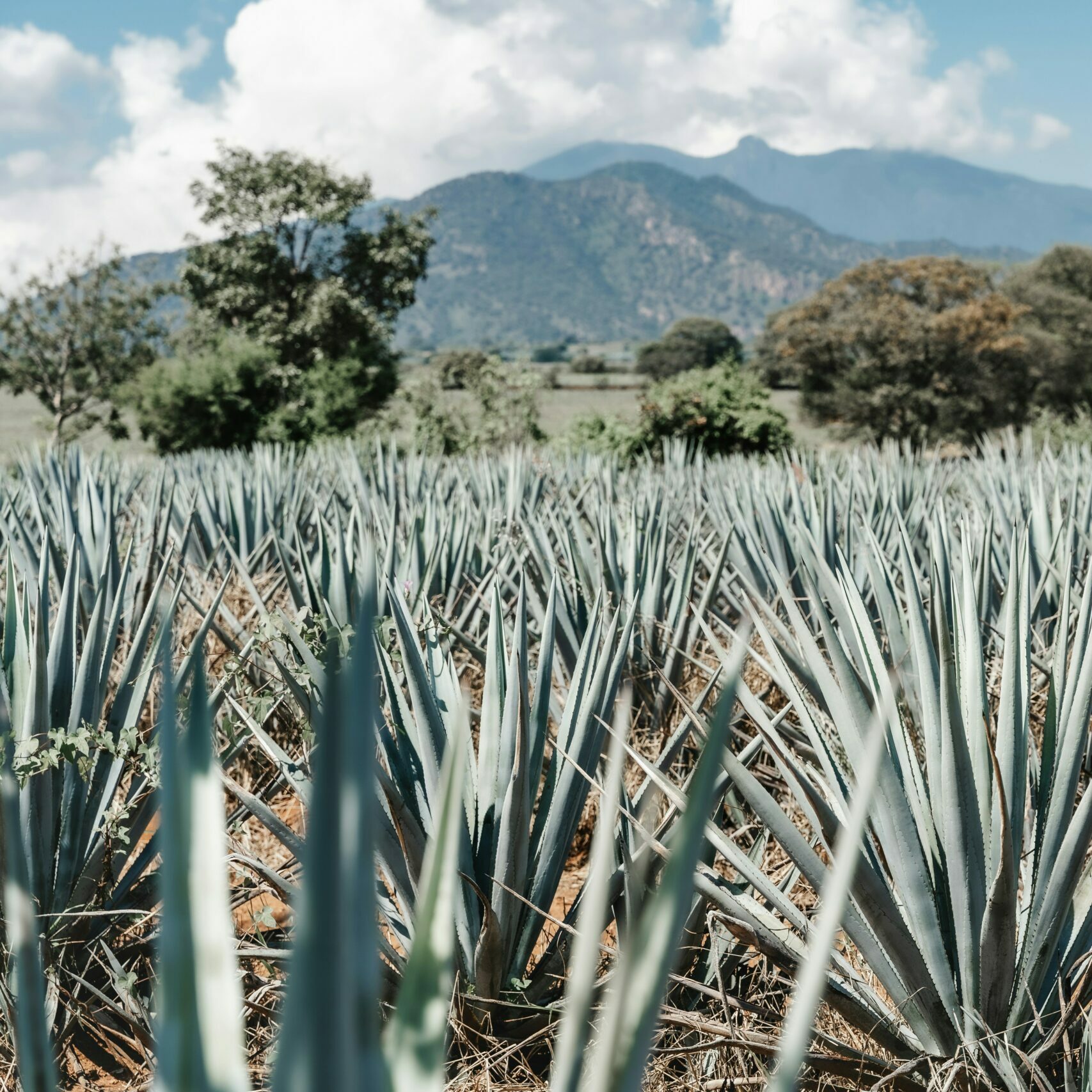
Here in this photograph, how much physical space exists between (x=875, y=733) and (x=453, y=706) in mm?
1217

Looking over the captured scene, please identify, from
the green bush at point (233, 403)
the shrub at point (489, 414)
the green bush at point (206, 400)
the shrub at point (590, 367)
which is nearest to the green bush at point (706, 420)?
the shrub at point (489, 414)

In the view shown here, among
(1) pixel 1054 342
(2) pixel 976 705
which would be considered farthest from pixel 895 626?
(1) pixel 1054 342

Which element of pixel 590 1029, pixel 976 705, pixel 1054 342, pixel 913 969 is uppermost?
pixel 1054 342

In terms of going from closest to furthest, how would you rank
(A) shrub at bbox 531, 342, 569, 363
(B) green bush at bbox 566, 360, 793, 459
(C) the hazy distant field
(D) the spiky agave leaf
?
1. (D) the spiky agave leaf
2. (B) green bush at bbox 566, 360, 793, 459
3. (C) the hazy distant field
4. (A) shrub at bbox 531, 342, 569, 363

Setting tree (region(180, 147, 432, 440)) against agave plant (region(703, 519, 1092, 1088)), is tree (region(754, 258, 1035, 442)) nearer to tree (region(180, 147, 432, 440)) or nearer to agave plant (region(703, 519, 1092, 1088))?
tree (region(180, 147, 432, 440))

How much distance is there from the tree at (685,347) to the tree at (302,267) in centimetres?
3428

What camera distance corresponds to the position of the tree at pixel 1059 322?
2388cm

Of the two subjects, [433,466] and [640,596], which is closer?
[640,596]

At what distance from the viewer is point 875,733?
20.3 inches

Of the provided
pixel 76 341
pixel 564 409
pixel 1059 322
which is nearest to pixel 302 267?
pixel 76 341

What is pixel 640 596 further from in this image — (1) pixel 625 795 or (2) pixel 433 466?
(2) pixel 433 466

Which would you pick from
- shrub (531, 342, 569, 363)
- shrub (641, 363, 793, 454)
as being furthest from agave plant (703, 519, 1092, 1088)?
shrub (531, 342, 569, 363)

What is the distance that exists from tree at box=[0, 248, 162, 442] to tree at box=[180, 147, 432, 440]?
1.93 meters

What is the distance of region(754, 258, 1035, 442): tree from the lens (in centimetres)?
2108
